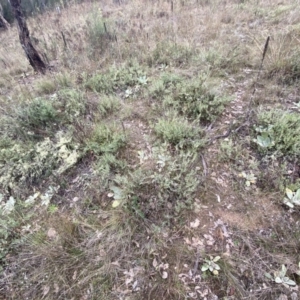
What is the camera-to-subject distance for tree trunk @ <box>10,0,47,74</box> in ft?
11.7

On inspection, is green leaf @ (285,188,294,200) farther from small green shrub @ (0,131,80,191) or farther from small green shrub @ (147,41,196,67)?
small green shrub @ (147,41,196,67)

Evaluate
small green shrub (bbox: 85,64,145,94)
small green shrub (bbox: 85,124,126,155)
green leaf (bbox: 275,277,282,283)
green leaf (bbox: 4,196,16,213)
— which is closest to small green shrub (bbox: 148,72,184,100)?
small green shrub (bbox: 85,64,145,94)

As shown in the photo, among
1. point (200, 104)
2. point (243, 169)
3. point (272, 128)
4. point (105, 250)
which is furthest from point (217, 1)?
point (105, 250)

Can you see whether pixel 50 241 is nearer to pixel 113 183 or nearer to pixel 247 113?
pixel 113 183

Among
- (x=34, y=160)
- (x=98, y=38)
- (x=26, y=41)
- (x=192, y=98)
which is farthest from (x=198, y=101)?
(x=26, y=41)

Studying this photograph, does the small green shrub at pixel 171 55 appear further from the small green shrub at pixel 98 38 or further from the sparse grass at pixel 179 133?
the sparse grass at pixel 179 133

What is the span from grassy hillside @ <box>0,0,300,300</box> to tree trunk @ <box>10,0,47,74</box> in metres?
0.74

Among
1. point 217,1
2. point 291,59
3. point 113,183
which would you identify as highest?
point 217,1

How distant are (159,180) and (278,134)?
4.21ft

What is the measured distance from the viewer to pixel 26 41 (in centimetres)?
387

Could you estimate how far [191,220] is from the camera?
5.87 ft

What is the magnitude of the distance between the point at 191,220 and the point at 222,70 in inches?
96.0

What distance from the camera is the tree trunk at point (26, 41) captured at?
3573 millimetres

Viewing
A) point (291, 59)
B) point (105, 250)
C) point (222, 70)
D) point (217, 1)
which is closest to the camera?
point (105, 250)
